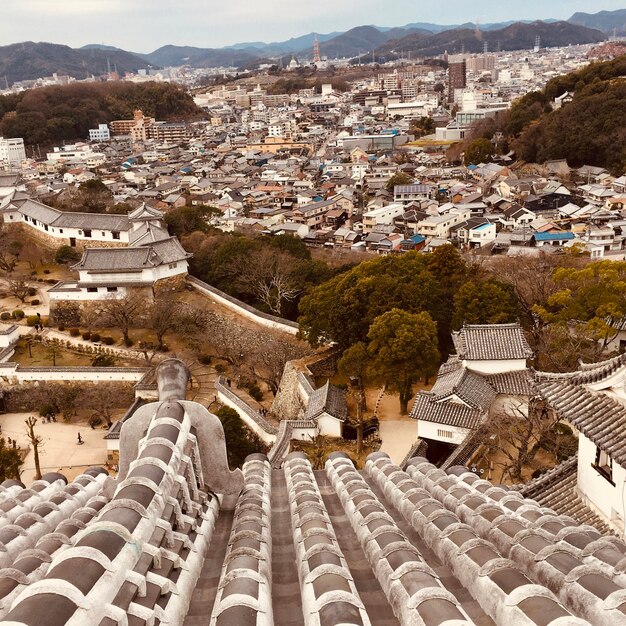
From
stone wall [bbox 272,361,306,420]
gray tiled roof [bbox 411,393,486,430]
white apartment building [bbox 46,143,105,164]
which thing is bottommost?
stone wall [bbox 272,361,306,420]

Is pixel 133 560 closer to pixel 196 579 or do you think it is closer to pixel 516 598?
pixel 196 579

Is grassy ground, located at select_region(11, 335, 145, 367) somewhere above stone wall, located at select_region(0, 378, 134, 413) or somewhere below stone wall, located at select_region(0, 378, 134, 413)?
above

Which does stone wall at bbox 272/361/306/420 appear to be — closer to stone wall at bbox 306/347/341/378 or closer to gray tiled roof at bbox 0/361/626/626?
stone wall at bbox 306/347/341/378

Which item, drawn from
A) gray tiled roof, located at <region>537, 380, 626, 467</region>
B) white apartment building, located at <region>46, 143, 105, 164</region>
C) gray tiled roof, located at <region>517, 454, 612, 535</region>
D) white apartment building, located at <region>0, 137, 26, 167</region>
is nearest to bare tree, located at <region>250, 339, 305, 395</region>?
gray tiled roof, located at <region>517, 454, 612, 535</region>

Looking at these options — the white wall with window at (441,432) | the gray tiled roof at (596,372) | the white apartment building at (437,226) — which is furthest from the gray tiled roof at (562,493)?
the white apartment building at (437,226)

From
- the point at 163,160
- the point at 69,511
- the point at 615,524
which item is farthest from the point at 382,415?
the point at 163,160
